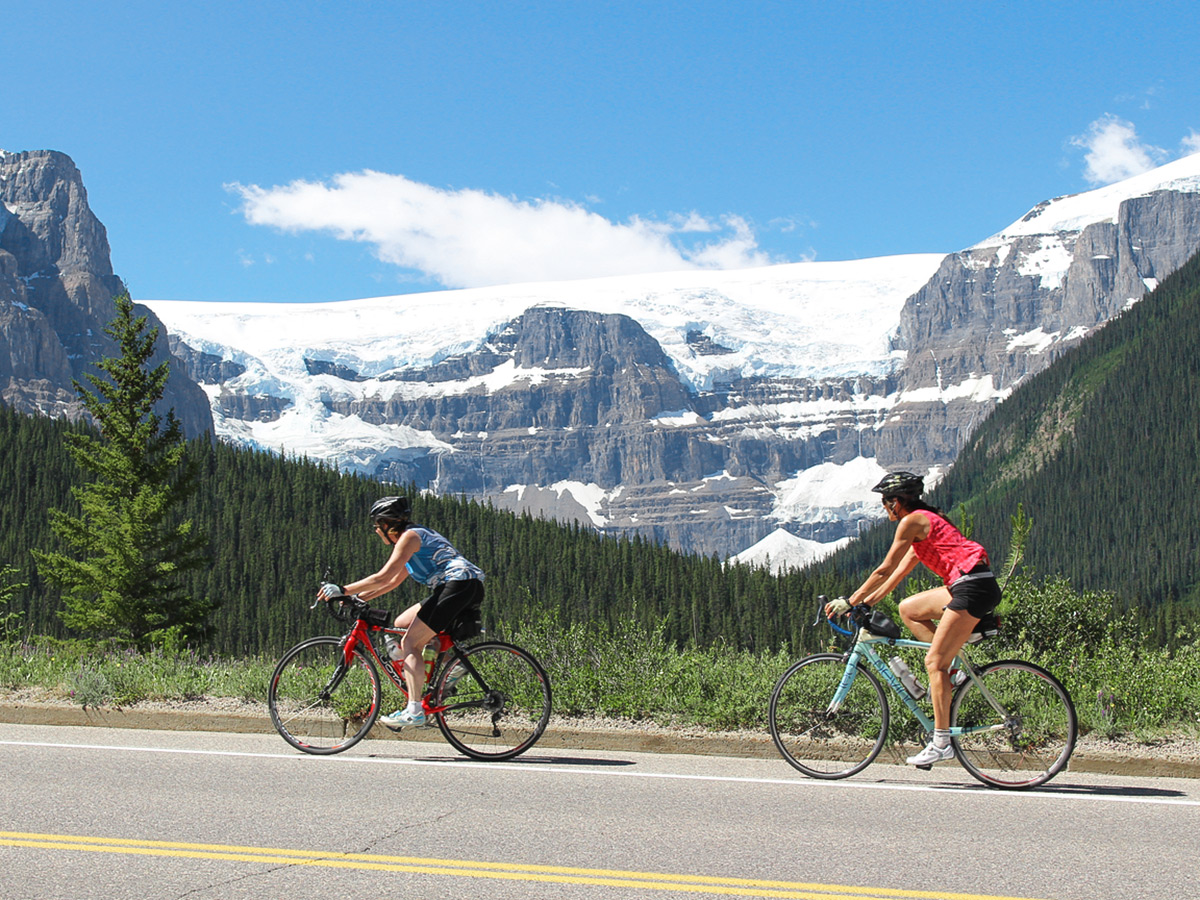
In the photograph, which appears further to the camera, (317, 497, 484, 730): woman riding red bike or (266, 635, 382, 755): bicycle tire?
(266, 635, 382, 755): bicycle tire

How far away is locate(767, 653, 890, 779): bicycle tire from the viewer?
30.4 feet

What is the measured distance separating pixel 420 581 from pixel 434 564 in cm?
25

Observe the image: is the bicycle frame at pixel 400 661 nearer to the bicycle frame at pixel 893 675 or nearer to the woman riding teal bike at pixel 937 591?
the bicycle frame at pixel 893 675

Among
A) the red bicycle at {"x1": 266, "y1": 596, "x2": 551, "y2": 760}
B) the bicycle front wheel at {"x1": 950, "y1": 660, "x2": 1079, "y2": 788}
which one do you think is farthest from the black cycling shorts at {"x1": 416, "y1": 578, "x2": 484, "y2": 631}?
the bicycle front wheel at {"x1": 950, "y1": 660, "x2": 1079, "y2": 788}

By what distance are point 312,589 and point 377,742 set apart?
130 m

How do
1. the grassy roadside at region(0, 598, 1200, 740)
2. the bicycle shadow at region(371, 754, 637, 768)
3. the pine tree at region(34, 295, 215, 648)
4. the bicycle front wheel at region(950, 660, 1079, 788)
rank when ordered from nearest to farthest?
the bicycle front wheel at region(950, 660, 1079, 788), the bicycle shadow at region(371, 754, 637, 768), the grassy roadside at region(0, 598, 1200, 740), the pine tree at region(34, 295, 215, 648)

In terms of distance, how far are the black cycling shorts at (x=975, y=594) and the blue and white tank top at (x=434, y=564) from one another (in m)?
3.87

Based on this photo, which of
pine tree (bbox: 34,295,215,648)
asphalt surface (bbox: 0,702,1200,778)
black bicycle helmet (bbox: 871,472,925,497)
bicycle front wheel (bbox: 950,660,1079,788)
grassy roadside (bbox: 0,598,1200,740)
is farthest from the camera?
pine tree (bbox: 34,295,215,648)

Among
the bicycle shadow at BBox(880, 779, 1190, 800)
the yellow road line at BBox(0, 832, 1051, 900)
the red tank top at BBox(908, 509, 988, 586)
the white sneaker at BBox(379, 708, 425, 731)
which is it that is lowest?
the yellow road line at BBox(0, 832, 1051, 900)

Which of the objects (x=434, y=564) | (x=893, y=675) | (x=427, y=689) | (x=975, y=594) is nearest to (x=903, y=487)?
(x=975, y=594)

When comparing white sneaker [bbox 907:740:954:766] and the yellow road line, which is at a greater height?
white sneaker [bbox 907:740:954:766]

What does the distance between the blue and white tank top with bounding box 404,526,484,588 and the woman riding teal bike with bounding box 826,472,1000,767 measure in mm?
3087

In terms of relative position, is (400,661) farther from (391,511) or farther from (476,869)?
(476,869)

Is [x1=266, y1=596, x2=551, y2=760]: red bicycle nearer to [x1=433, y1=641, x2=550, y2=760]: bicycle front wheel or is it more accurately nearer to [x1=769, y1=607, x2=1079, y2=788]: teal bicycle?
[x1=433, y1=641, x2=550, y2=760]: bicycle front wheel
